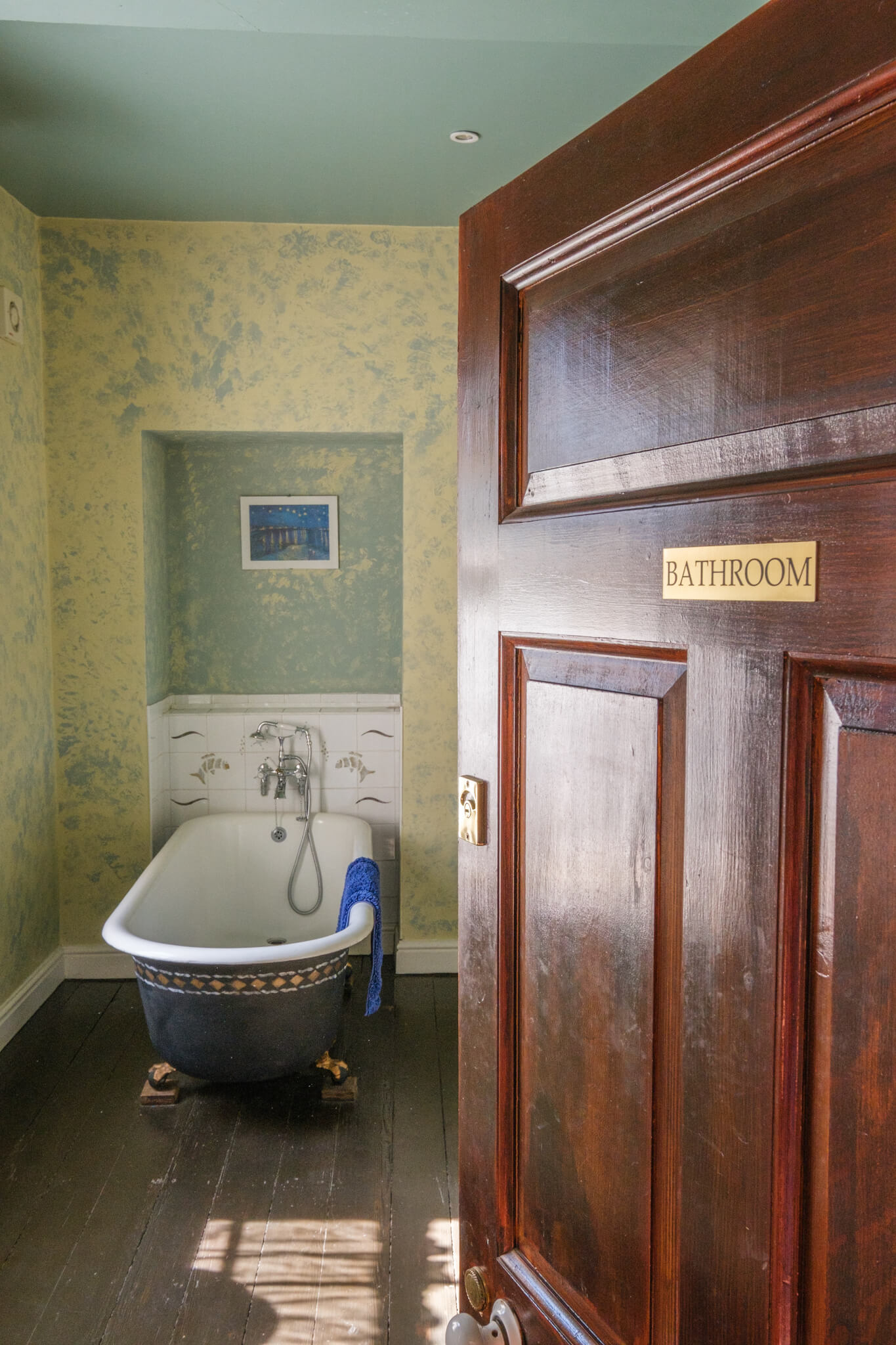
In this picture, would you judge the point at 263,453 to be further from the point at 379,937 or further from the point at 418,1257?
the point at 418,1257

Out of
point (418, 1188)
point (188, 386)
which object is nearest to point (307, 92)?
point (188, 386)

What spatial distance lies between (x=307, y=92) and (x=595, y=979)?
253cm

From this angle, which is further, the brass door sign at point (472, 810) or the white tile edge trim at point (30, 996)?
the white tile edge trim at point (30, 996)

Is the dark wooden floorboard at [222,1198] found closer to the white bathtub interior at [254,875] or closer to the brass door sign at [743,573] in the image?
the white bathtub interior at [254,875]

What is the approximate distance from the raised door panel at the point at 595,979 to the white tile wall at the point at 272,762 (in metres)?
2.98

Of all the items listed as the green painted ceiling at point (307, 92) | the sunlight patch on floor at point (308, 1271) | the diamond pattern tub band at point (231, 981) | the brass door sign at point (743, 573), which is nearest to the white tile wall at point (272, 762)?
the diamond pattern tub band at point (231, 981)

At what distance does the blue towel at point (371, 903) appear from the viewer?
2994 mm

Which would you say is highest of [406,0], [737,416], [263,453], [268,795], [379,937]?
[406,0]

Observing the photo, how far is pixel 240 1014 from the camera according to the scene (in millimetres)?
2693

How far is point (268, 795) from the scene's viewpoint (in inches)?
156

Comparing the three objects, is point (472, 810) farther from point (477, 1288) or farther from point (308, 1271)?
point (308, 1271)

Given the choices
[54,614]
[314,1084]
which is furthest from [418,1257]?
[54,614]

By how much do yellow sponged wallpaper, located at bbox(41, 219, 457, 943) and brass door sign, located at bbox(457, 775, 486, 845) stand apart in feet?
8.79

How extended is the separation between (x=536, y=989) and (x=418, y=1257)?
1.65 m
